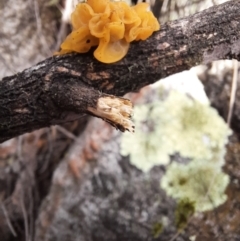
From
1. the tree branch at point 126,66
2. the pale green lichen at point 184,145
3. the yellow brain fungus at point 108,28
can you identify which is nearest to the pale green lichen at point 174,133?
the pale green lichen at point 184,145

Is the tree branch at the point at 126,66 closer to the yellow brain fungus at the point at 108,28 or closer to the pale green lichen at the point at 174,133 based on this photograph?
the yellow brain fungus at the point at 108,28

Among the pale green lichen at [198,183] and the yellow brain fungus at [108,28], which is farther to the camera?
the pale green lichen at [198,183]

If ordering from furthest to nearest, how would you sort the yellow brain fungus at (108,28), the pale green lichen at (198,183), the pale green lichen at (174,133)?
1. the pale green lichen at (174,133)
2. the pale green lichen at (198,183)
3. the yellow brain fungus at (108,28)

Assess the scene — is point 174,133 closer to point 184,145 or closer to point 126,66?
point 184,145

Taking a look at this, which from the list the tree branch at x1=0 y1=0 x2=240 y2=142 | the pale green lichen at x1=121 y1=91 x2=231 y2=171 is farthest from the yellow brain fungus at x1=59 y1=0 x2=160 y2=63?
the pale green lichen at x1=121 y1=91 x2=231 y2=171

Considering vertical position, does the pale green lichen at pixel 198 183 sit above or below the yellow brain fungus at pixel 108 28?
below

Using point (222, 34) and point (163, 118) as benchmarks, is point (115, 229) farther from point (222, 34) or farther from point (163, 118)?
point (222, 34)

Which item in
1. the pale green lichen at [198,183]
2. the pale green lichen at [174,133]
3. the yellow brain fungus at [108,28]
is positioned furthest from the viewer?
the pale green lichen at [174,133]
